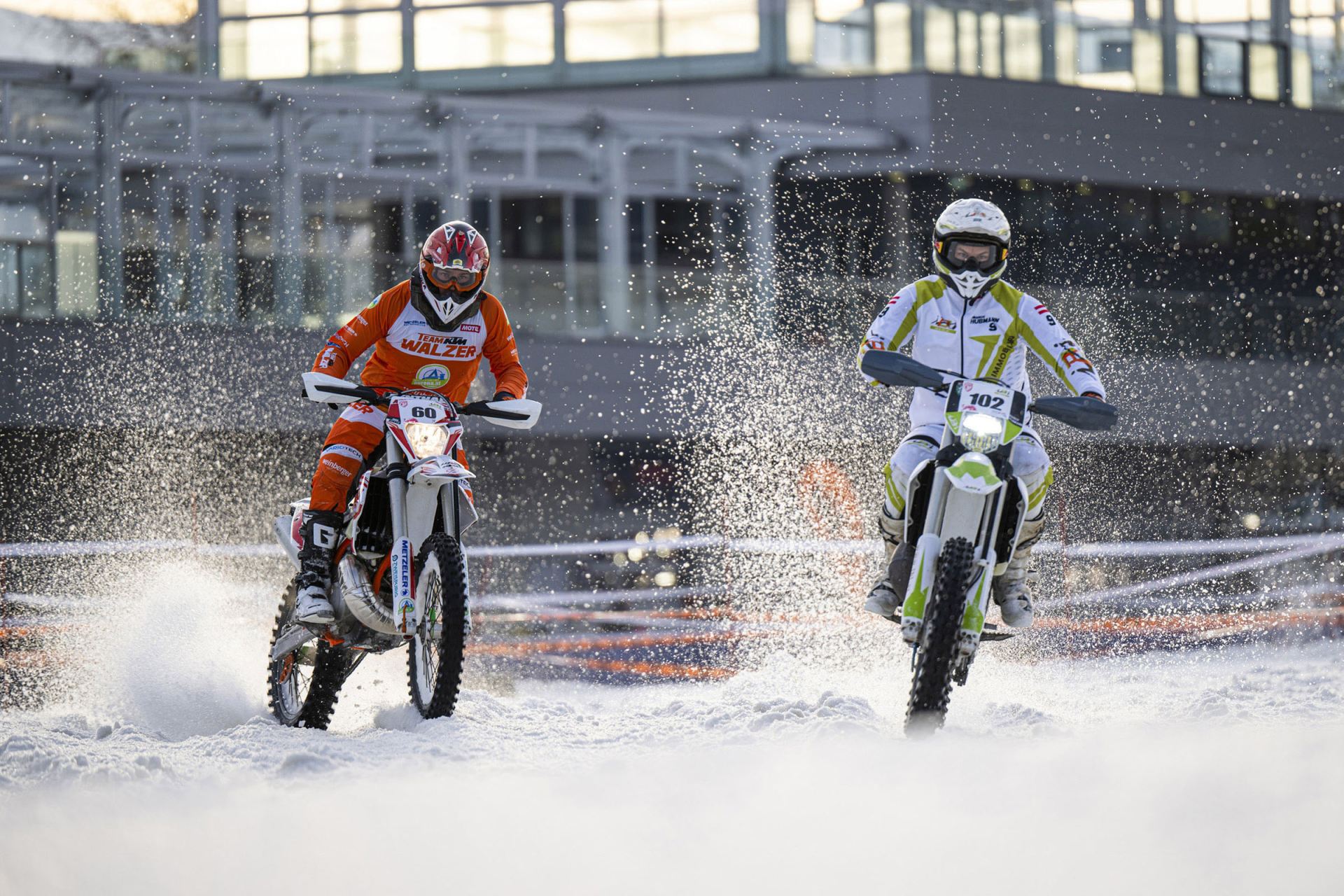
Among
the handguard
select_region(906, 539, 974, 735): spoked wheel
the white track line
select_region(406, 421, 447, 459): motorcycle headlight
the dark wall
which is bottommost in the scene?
the white track line

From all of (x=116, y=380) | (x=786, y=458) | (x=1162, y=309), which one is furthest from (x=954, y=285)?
→ (x=116, y=380)

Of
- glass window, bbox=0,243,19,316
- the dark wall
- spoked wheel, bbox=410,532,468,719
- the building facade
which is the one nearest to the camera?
spoked wheel, bbox=410,532,468,719

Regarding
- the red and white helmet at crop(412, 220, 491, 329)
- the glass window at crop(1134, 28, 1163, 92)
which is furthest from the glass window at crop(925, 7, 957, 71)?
the red and white helmet at crop(412, 220, 491, 329)

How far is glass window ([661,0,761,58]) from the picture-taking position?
84.7 feet

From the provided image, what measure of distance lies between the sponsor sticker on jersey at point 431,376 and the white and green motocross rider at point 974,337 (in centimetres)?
193

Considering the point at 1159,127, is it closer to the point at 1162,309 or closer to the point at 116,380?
the point at 1162,309

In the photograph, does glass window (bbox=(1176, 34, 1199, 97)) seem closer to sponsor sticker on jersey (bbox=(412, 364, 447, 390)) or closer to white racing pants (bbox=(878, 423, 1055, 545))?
white racing pants (bbox=(878, 423, 1055, 545))

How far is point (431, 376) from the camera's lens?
26.4 feet

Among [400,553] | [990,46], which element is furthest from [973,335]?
[990,46]

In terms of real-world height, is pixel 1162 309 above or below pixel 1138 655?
above

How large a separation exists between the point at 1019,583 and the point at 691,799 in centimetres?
263

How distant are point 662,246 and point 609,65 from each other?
344 cm

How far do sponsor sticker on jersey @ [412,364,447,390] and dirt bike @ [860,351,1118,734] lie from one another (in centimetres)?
200

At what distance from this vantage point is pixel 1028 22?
26.0 m
